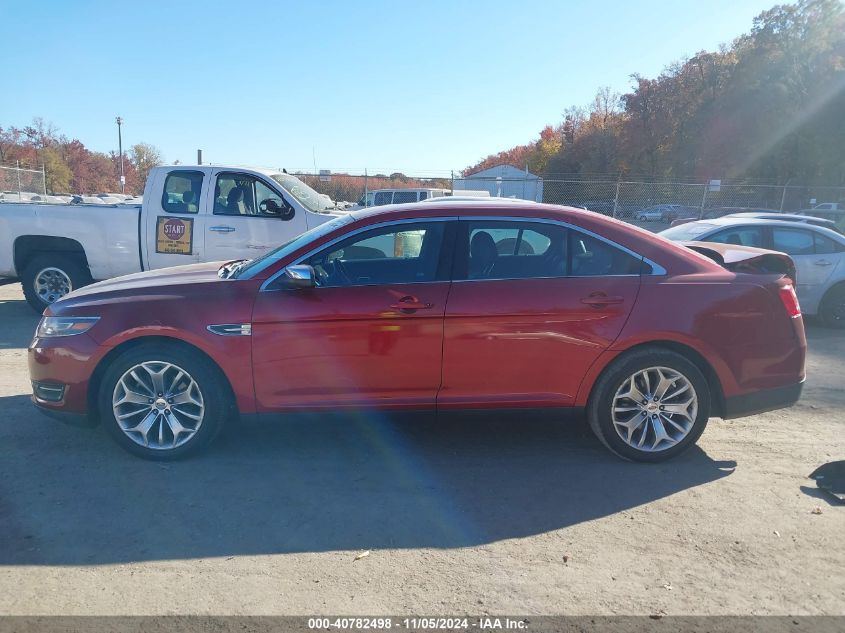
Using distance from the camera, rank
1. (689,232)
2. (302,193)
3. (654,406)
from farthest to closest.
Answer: (689,232) → (302,193) → (654,406)

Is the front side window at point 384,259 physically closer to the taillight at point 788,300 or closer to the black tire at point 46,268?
the taillight at point 788,300

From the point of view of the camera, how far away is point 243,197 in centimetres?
879

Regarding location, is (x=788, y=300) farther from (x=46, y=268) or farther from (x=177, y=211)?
(x=46, y=268)

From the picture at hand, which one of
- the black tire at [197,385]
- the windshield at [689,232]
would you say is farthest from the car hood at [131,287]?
the windshield at [689,232]

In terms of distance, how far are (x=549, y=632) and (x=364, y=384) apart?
1.97m

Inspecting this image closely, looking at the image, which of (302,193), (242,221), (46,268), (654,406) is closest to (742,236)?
(654,406)

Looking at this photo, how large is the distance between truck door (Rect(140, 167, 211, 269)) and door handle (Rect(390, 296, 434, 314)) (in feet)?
17.9

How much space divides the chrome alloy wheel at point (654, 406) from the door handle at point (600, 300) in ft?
1.66

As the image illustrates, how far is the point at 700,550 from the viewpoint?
3361mm

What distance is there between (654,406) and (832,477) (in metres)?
1.16

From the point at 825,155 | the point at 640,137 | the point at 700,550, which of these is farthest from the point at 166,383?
the point at 640,137

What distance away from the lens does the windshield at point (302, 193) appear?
8859 mm

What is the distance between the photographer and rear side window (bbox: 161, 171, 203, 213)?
344 inches

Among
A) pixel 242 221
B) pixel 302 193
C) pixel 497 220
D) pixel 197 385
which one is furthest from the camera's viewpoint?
pixel 302 193
